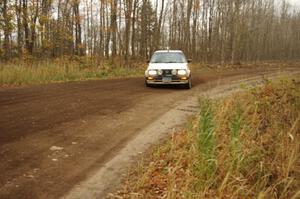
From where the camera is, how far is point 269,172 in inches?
173

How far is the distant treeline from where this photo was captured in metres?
26.9

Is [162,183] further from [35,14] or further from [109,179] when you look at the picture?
[35,14]

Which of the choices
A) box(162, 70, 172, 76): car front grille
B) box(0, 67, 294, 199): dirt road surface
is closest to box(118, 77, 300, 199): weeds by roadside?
box(0, 67, 294, 199): dirt road surface

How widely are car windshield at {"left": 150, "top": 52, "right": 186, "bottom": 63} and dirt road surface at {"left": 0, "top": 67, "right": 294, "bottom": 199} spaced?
8.97ft

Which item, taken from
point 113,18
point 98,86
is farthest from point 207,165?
point 113,18

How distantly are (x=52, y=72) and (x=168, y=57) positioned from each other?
598 cm

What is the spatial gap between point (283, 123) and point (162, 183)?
288cm

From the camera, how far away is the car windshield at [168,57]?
48.1ft

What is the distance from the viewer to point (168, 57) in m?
14.9

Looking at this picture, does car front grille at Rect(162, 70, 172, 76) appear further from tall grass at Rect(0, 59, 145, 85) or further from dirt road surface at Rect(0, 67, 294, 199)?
tall grass at Rect(0, 59, 145, 85)

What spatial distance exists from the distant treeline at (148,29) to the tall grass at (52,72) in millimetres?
4880

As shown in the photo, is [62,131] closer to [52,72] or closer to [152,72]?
[152,72]

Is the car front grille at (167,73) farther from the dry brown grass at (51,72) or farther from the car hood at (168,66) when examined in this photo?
the dry brown grass at (51,72)

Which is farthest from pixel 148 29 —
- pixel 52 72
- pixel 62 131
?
pixel 62 131
